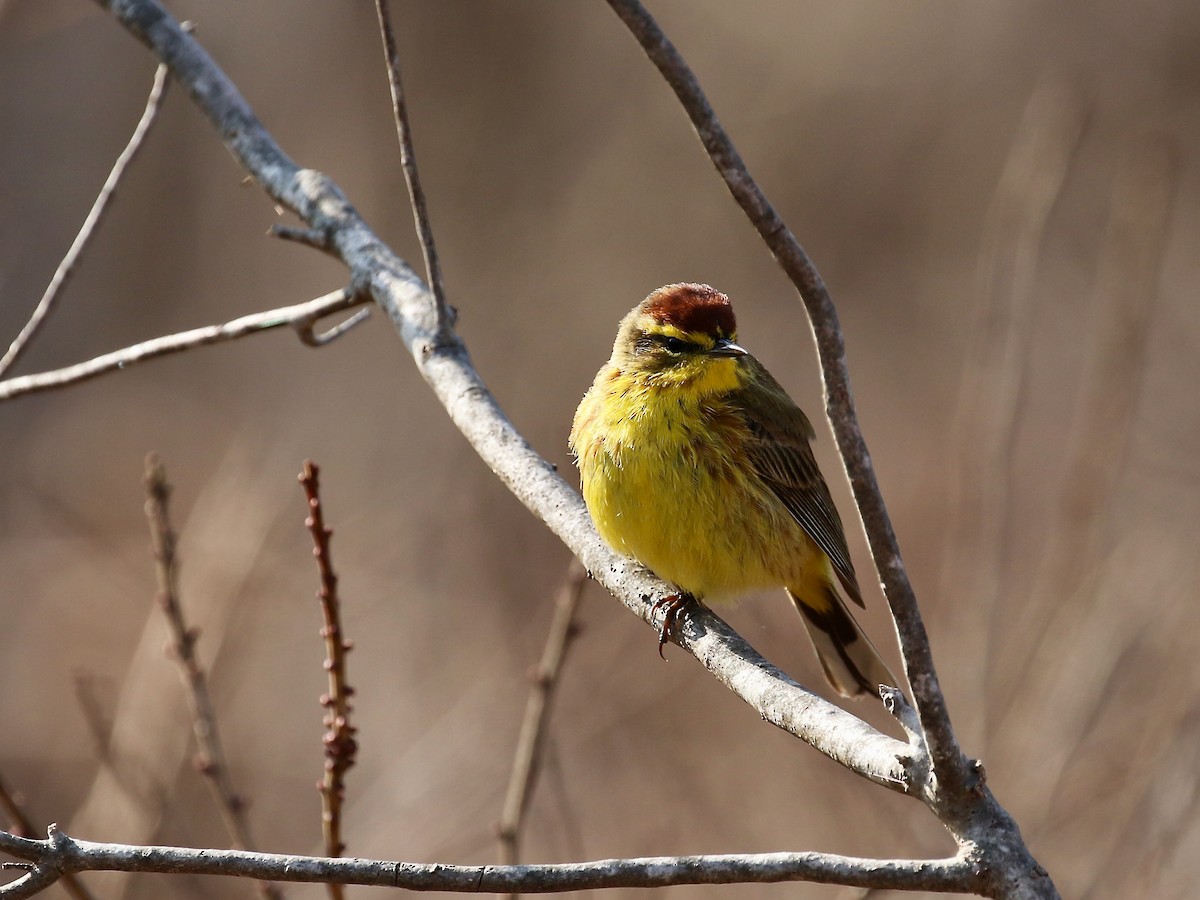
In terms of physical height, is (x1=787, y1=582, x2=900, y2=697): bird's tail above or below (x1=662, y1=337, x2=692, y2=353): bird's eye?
below

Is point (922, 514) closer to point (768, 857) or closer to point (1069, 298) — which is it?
point (1069, 298)

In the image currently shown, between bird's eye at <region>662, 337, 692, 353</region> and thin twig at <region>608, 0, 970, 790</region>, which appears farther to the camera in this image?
bird's eye at <region>662, 337, 692, 353</region>

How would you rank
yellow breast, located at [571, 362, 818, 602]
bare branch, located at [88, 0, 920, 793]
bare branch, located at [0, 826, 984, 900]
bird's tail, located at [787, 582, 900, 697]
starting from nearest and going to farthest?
1. bare branch, located at [0, 826, 984, 900]
2. bare branch, located at [88, 0, 920, 793]
3. yellow breast, located at [571, 362, 818, 602]
4. bird's tail, located at [787, 582, 900, 697]

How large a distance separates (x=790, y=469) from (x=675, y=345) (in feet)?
2.20

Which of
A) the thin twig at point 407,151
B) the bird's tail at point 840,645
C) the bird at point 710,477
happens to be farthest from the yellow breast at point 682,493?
the thin twig at point 407,151

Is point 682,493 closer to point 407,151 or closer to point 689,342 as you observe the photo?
point 689,342

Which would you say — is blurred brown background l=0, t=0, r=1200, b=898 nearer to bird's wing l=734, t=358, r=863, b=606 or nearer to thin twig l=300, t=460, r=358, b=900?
bird's wing l=734, t=358, r=863, b=606

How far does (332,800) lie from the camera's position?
2.70 m

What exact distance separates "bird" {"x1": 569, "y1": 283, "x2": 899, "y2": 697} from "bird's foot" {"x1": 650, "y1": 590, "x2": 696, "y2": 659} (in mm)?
15

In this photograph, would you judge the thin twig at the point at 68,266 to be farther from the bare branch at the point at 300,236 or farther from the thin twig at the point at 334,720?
the thin twig at the point at 334,720

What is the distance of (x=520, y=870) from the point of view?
6.90ft

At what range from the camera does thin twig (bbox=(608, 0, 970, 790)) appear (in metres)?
1.94

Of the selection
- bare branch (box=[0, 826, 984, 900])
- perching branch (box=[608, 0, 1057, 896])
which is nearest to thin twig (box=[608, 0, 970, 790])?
perching branch (box=[608, 0, 1057, 896])

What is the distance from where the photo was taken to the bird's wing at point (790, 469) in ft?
15.1
